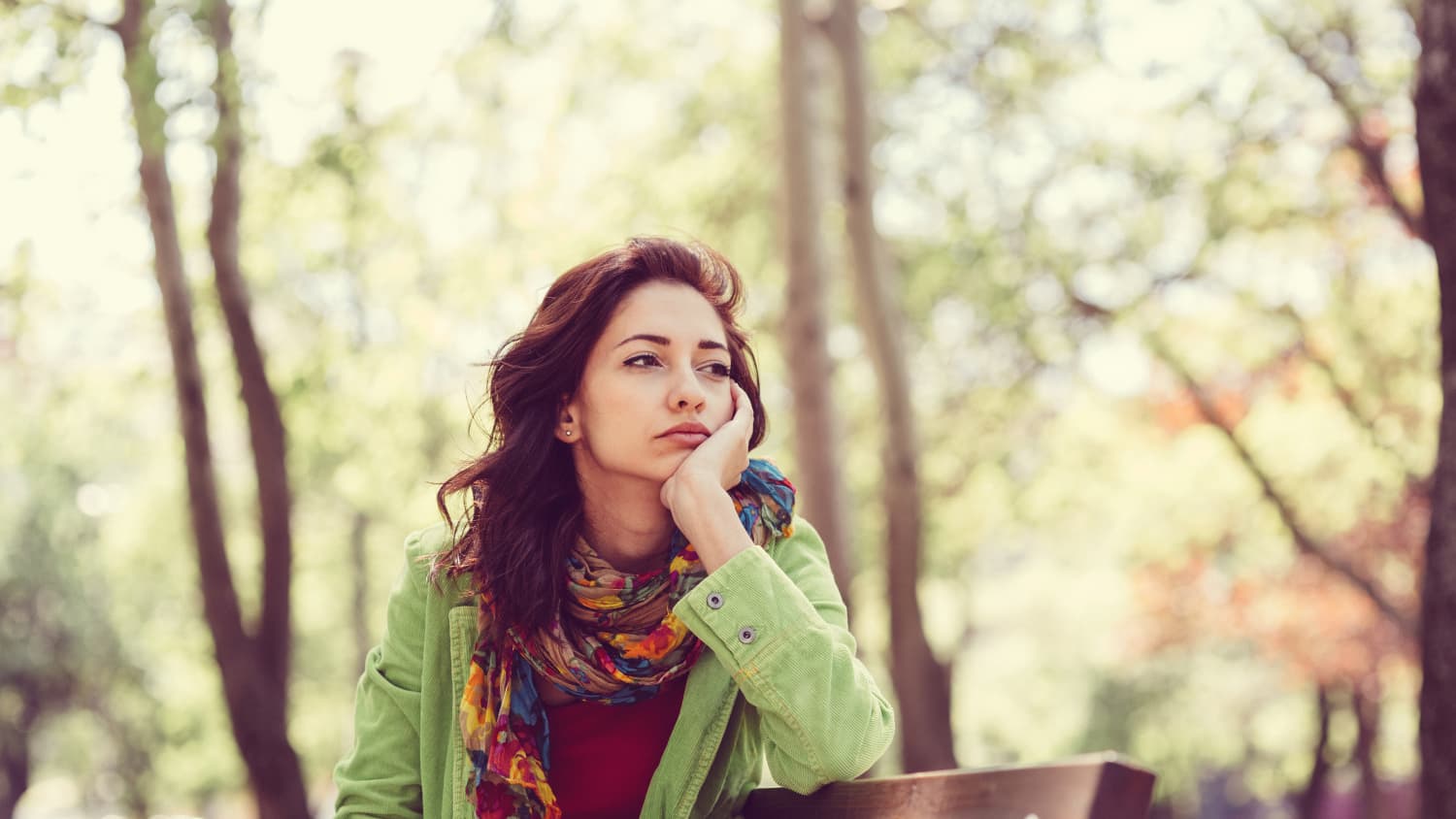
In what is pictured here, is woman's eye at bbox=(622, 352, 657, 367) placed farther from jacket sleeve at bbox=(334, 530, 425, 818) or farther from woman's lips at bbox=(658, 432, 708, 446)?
jacket sleeve at bbox=(334, 530, 425, 818)

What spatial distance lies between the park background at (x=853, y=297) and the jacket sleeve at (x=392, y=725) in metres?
0.49

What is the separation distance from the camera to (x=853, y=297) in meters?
10.1

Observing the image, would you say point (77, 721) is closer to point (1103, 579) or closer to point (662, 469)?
point (1103, 579)

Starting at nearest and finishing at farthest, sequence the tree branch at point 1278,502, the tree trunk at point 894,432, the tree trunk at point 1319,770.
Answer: the tree trunk at point 894,432
the tree branch at point 1278,502
the tree trunk at point 1319,770

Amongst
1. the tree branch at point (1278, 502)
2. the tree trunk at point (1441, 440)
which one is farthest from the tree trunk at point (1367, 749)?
the tree trunk at point (1441, 440)

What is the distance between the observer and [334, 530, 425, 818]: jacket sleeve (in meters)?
2.95

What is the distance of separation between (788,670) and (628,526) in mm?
618

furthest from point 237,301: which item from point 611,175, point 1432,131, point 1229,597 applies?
point 1229,597

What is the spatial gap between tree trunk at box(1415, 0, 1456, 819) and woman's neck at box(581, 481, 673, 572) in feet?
11.7

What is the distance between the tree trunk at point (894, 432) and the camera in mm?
9602

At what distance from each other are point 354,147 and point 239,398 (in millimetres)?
1757

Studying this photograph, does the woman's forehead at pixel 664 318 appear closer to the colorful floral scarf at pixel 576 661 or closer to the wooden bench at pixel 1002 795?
the colorful floral scarf at pixel 576 661

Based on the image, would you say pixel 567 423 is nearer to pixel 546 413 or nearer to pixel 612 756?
pixel 546 413

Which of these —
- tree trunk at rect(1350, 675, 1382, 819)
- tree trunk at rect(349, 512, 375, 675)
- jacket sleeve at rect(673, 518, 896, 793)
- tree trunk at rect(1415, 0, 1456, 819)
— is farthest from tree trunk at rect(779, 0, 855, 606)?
tree trunk at rect(1350, 675, 1382, 819)
